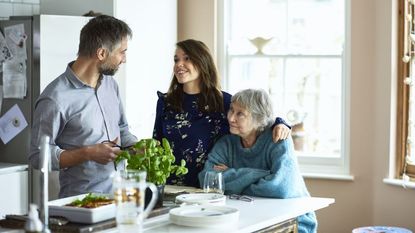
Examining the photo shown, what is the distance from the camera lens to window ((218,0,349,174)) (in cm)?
582

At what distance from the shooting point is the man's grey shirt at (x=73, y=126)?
3582 mm

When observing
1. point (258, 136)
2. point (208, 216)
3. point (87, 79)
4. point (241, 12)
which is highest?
point (241, 12)

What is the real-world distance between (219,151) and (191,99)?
36 centimetres

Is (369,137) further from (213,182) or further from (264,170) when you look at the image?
(213,182)

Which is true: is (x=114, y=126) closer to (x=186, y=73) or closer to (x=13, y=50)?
(x=186, y=73)

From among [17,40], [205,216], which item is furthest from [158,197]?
[17,40]

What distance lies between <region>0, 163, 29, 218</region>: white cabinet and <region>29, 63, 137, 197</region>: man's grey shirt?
103 cm

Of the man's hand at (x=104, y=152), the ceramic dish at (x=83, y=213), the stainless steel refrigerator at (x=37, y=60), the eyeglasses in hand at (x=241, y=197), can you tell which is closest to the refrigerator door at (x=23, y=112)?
the stainless steel refrigerator at (x=37, y=60)

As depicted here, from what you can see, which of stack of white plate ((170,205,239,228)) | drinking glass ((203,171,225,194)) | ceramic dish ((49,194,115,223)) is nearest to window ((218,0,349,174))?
drinking glass ((203,171,225,194))

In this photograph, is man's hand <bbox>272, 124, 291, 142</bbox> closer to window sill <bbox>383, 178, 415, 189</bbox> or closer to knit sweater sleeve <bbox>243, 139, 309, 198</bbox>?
knit sweater sleeve <bbox>243, 139, 309, 198</bbox>

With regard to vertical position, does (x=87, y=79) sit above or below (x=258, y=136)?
above

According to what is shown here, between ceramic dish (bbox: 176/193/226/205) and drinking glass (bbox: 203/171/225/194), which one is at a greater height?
drinking glass (bbox: 203/171/225/194)

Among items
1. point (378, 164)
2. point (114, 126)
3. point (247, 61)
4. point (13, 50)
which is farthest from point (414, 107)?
point (13, 50)

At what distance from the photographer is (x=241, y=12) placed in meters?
6.15
